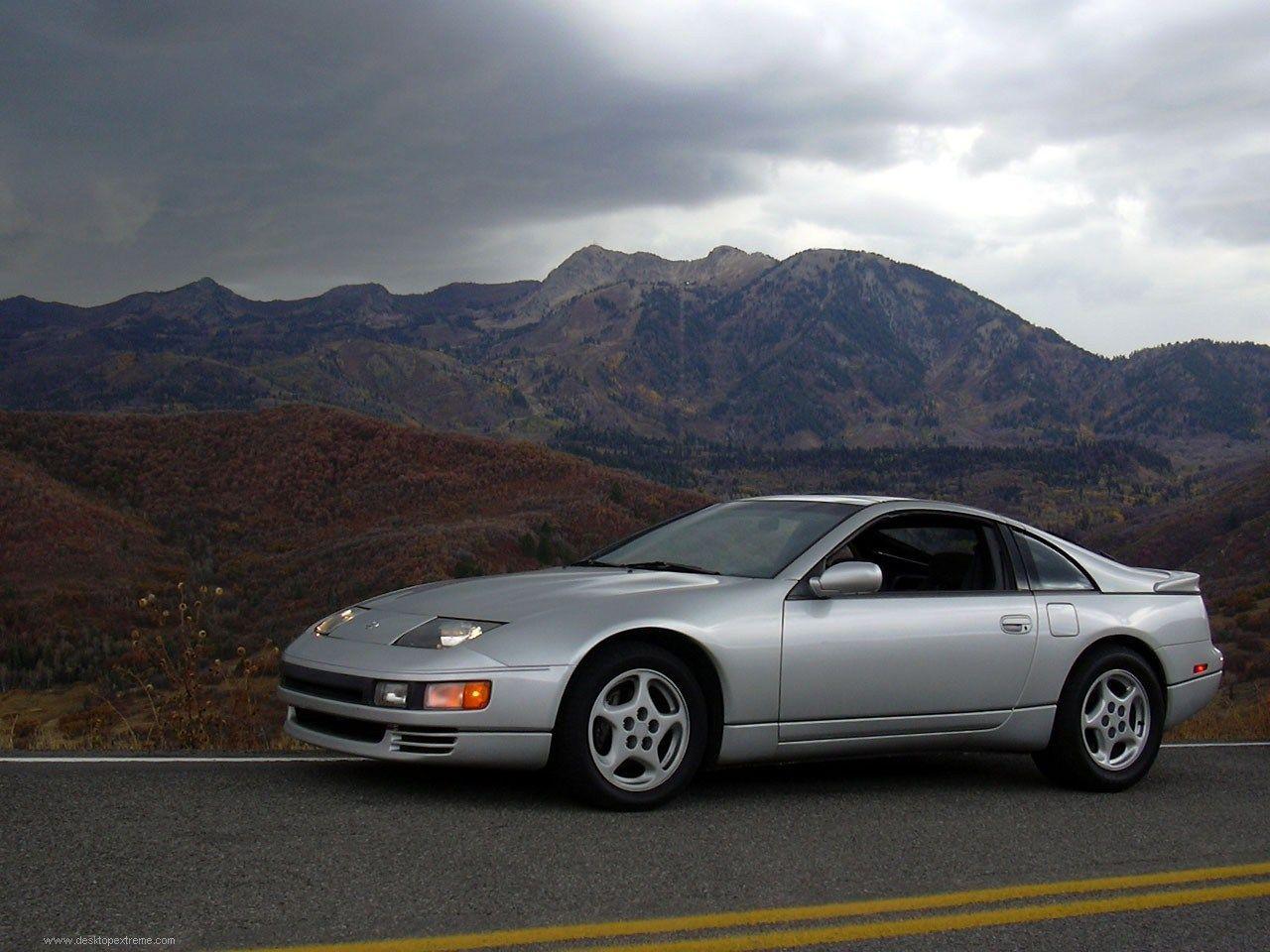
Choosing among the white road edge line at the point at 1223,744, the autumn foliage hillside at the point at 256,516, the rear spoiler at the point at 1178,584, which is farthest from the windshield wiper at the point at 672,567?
the autumn foliage hillside at the point at 256,516

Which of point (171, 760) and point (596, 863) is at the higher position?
point (171, 760)

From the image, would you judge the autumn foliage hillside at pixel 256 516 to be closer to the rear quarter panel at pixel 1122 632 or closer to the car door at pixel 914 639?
the car door at pixel 914 639

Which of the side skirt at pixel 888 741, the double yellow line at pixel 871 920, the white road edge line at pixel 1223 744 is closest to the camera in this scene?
the double yellow line at pixel 871 920

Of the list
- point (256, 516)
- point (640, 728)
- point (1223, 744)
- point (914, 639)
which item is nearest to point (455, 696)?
point (640, 728)

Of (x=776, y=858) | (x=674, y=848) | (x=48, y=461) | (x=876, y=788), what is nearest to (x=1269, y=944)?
(x=776, y=858)

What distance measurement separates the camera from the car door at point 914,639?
20.2 feet

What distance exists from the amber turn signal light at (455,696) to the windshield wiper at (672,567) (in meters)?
1.40

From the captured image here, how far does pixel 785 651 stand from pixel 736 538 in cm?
91

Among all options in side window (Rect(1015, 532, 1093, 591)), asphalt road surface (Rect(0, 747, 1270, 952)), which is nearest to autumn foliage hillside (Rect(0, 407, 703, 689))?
side window (Rect(1015, 532, 1093, 591))

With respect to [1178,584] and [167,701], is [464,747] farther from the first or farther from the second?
[167,701]

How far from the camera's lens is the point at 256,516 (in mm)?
58906

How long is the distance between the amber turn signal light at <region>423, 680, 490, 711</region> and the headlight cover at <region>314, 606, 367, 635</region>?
0.92 meters

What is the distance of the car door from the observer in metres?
6.17

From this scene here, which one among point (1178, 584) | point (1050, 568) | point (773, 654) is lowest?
point (773, 654)
